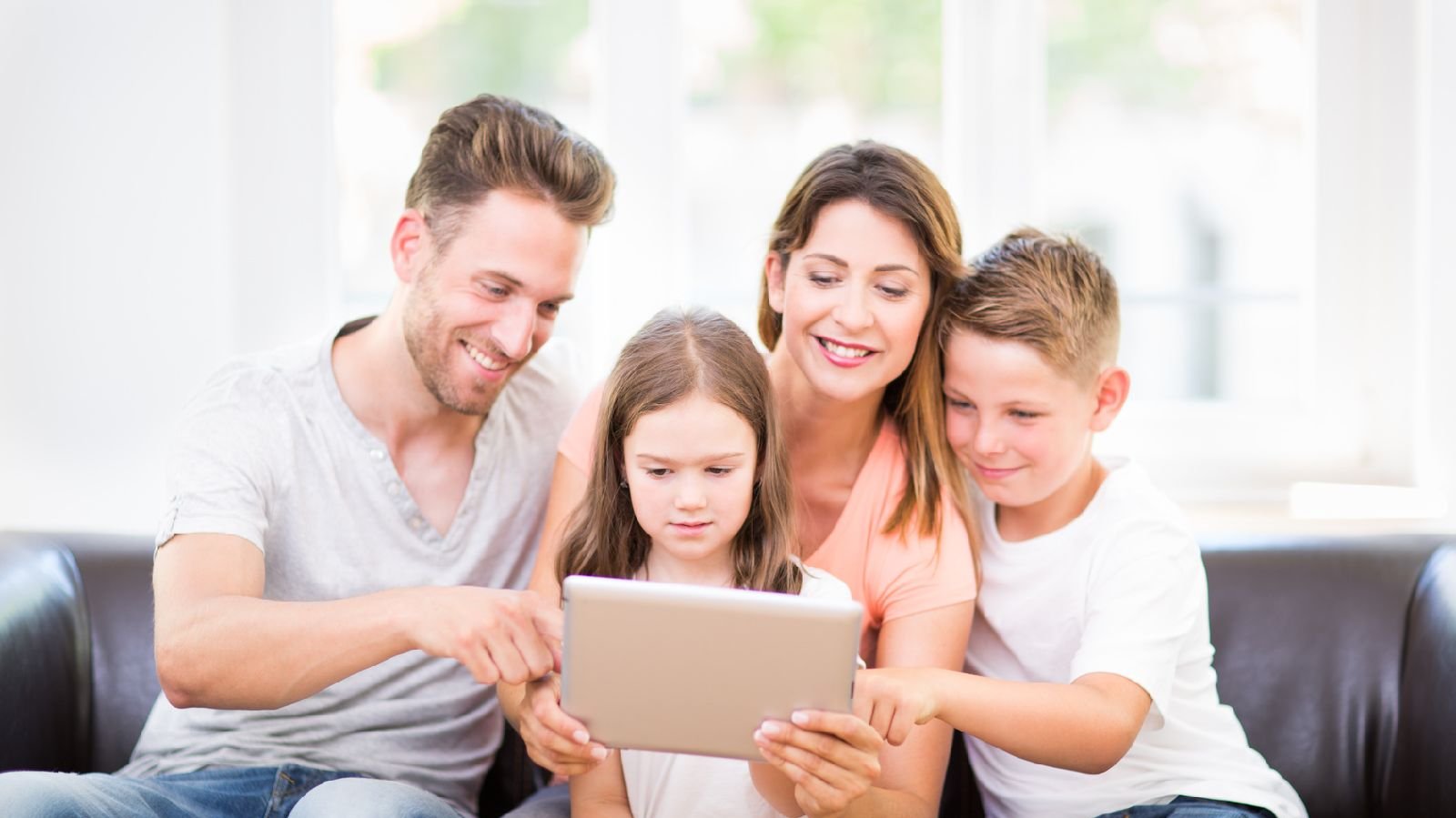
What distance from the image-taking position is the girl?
1741 mm

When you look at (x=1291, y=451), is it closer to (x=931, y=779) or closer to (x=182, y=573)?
(x=931, y=779)

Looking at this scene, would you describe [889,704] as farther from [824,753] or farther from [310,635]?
[310,635]

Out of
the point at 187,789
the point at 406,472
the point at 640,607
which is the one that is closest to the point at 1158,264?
the point at 406,472

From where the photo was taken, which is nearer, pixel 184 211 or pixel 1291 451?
pixel 184 211

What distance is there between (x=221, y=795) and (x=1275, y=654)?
1.68m

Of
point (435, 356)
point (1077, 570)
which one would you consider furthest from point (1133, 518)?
point (435, 356)

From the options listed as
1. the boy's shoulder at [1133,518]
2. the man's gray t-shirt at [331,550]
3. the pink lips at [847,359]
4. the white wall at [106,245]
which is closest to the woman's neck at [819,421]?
the pink lips at [847,359]

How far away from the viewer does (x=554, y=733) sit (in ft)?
5.04

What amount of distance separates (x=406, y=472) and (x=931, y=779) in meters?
0.92

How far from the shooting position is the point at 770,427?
72.4 inches

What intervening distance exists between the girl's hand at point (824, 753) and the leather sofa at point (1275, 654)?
70 centimetres

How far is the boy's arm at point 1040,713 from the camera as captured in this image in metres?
1.68

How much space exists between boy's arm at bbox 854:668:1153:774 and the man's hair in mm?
865

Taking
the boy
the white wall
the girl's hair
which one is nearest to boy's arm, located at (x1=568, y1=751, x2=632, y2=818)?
the girl's hair
